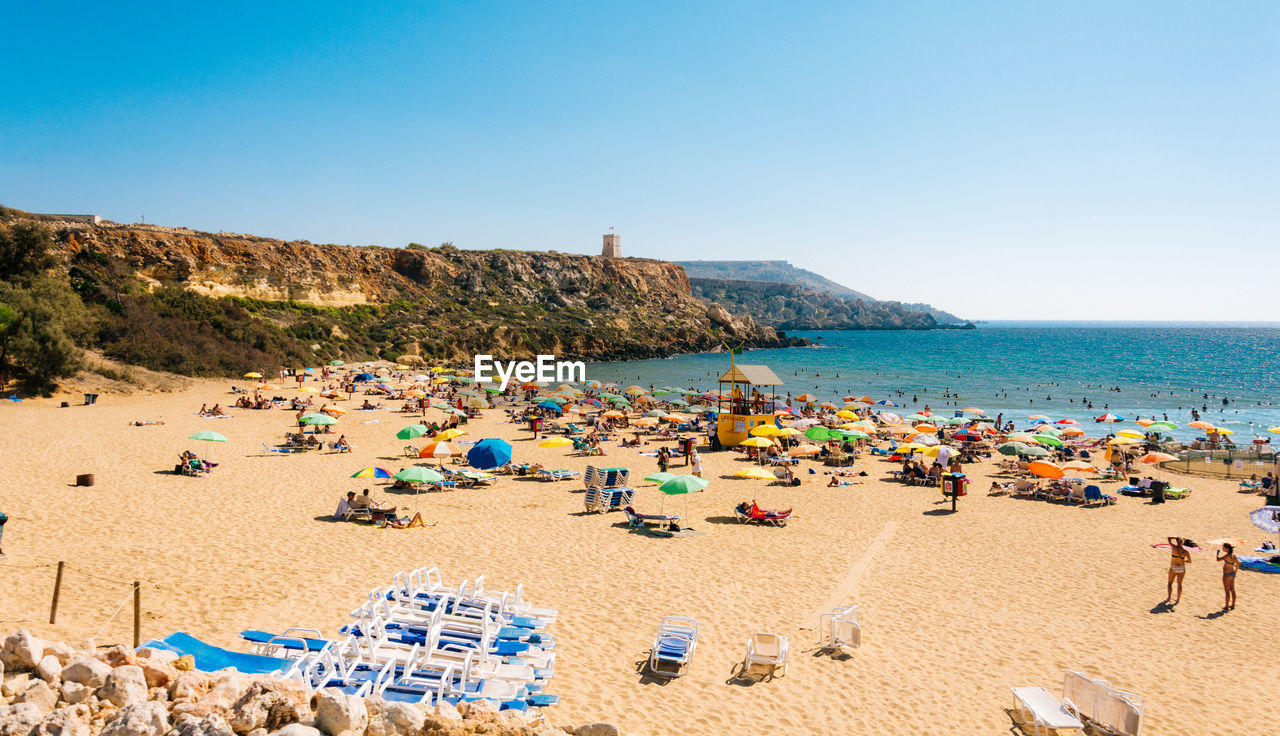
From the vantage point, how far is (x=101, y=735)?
3.92 metres

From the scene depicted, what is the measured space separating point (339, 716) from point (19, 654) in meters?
2.54

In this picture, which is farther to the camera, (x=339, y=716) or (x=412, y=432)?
(x=412, y=432)

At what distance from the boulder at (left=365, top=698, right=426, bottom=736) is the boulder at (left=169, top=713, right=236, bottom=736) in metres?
0.79

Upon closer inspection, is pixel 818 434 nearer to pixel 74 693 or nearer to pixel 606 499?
pixel 606 499

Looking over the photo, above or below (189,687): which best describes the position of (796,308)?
above

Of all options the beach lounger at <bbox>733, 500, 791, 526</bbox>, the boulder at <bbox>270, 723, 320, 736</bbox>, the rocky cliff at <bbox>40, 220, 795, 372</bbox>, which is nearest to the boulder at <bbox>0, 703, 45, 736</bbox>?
the boulder at <bbox>270, 723, 320, 736</bbox>

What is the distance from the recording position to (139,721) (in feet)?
13.0

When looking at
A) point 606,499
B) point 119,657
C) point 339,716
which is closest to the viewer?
point 339,716

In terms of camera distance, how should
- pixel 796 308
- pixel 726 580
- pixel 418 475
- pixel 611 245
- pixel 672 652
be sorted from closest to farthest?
1. pixel 672 652
2. pixel 726 580
3. pixel 418 475
4. pixel 611 245
5. pixel 796 308

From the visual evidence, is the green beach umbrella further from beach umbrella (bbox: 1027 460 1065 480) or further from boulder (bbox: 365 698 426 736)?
beach umbrella (bbox: 1027 460 1065 480)

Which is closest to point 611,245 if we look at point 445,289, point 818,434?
point 445,289

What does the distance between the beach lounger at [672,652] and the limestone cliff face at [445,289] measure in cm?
4759

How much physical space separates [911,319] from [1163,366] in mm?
120054

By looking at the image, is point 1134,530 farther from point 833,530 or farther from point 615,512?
point 615,512
